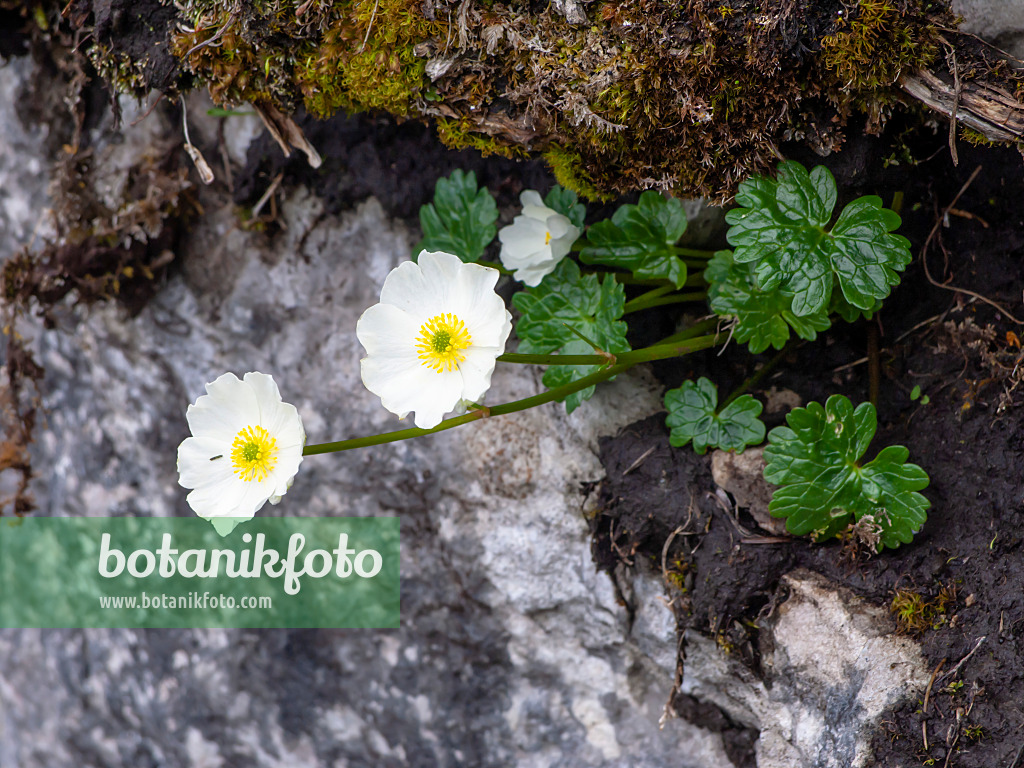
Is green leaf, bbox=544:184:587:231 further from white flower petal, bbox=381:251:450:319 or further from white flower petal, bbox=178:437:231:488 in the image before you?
white flower petal, bbox=178:437:231:488

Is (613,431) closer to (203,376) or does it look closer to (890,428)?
(890,428)

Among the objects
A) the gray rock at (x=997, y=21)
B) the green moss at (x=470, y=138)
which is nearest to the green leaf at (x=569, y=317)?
the green moss at (x=470, y=138)

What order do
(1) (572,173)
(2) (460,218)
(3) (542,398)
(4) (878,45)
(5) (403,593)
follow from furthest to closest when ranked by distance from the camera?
(5) (403,593)
(2) (460,218)
(1) (572,173)
(3) (542,398)
(4) (878,45)

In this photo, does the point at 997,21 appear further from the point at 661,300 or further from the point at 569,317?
the point at 569,317

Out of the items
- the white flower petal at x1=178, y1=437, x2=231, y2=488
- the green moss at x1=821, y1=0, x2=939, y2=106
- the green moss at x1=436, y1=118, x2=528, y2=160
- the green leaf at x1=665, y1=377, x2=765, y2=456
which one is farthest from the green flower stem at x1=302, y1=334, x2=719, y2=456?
the green moss at x1=821, y1=0, x2=939, y2=106

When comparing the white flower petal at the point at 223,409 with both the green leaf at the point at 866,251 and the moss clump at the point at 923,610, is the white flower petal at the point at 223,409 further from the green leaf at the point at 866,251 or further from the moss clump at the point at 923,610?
the moss clump at the point at 923,610

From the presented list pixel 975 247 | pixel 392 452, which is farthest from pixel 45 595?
pixel 975 247

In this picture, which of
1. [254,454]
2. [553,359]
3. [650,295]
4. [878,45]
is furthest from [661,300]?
[254,454]
